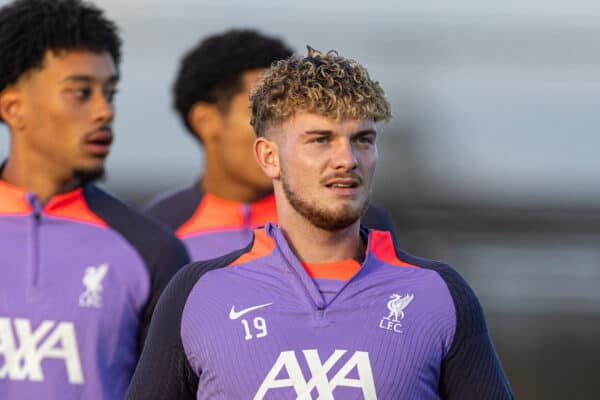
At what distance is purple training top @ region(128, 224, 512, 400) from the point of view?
421 cm

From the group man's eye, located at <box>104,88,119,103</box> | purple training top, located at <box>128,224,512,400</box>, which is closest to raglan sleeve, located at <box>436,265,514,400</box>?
purple training top, located at <box>128,224,512,400</box>

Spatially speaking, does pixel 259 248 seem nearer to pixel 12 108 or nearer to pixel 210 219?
pixel 12 108

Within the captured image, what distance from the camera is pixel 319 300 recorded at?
434cm

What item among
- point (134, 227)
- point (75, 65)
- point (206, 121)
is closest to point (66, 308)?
point (134, 227)

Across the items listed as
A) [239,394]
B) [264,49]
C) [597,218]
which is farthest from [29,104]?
[597,218]

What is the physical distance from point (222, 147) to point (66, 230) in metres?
1.70

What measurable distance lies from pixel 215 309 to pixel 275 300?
0.17 metres

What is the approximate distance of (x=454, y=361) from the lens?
4.25 metres

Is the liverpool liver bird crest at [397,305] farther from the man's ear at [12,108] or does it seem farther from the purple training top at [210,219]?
the purple training top at [210,219]

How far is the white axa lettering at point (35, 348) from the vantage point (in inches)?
212

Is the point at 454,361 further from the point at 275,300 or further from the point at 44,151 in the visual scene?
the point at 44,151

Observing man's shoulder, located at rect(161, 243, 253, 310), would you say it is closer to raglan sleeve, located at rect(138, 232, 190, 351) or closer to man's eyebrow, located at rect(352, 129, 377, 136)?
man's eyebrow, located at rect(352, 129, 377, 136)

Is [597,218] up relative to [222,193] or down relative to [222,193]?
down

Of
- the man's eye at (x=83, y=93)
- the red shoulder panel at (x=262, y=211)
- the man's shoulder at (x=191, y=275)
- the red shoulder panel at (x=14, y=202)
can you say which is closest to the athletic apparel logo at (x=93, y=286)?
the red shoulder panel at (x=14, y=202)
